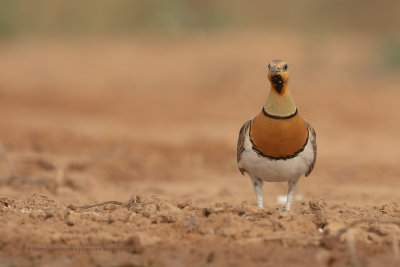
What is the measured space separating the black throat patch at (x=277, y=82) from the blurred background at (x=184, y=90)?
223 centimetres

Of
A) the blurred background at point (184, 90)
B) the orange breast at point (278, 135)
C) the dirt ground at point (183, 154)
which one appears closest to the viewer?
the dirt ground at point (183, 154)

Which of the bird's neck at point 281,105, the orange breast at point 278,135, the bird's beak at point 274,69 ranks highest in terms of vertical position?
the bird's beak at point 274,69

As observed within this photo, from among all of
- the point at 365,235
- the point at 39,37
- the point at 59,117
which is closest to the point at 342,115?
the point at 59,117

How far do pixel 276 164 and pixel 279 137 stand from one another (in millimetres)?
206

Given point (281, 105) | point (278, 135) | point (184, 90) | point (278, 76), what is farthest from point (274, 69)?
point (184, 90)

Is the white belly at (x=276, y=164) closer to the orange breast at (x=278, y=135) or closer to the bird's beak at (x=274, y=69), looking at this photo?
the orange breast at (x=278, y=135)

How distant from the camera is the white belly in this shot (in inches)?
202

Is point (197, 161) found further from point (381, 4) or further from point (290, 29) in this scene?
point (381, 4)

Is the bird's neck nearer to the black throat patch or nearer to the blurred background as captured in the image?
the black throat patch

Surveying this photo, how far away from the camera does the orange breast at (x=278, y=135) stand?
5.05 meters

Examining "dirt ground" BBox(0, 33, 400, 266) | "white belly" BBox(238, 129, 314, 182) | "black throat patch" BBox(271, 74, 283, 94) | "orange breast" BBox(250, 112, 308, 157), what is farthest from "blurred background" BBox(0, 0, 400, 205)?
"black throat patch" BBox(271, 74, 283, 94)

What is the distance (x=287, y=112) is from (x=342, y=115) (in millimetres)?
8158

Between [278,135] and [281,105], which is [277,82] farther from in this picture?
[278,135]

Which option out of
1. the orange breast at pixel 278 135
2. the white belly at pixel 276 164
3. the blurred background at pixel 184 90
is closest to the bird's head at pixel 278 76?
the orange breast at pixel 278 135
